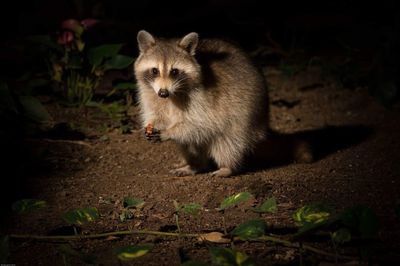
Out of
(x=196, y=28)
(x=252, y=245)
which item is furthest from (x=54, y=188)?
(x=196, y=28)

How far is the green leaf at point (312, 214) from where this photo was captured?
2.40 metres

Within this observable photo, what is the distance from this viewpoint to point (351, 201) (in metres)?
3.16

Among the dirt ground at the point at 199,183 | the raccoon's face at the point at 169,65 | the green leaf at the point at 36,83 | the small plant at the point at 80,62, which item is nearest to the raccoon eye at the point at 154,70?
the raccoon's face at the point at 169,65

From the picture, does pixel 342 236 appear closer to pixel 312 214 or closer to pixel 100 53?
pixel 312 214

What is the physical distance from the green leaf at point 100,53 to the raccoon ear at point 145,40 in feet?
2.84

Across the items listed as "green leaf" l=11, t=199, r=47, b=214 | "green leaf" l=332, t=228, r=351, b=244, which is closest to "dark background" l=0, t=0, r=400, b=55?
"green leaf" l=11, t=199, r=47, b=214

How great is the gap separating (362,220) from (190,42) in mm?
1853

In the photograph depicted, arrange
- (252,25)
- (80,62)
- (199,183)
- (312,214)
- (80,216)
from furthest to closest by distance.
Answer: (252,25) → (80,62) → (199,183) → (80,216) → (312,214)

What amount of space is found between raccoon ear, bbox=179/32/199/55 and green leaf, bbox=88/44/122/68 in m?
1.08

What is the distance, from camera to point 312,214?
8.01ft

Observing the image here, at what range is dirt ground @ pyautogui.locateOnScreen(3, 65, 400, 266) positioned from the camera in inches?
104

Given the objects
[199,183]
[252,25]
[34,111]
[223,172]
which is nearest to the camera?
[199,183]

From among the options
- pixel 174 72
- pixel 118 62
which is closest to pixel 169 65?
pixel 174 72

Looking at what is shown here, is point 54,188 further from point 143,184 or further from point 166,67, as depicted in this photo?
point 166,67
